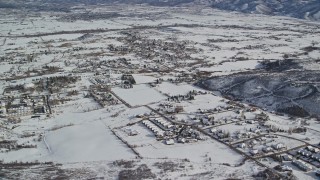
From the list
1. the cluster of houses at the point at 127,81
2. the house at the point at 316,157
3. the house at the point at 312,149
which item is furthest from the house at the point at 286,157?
the cluster of houses at the point at 127,81

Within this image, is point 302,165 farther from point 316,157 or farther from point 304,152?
point 304,152

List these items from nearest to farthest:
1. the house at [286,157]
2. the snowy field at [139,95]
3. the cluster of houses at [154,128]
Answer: the house at [286,157] < the cluster of houses at [154,128] < the snowy field at [139,95]

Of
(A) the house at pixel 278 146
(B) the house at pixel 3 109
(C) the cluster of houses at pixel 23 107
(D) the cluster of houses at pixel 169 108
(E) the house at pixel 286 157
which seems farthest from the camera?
(C) the cluster of houses at pixel 23 107

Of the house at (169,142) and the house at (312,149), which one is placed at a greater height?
the house at (312,149)

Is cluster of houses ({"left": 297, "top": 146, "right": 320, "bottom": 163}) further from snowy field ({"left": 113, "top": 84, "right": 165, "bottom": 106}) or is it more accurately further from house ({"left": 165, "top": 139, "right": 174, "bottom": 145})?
snowy field ({"left": 113, "top": 84, "right": 165, "bottom": 106})

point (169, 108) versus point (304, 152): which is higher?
point (304, 152)

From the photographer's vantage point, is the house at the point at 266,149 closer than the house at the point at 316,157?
No

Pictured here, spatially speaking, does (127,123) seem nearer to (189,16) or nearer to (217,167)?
(217,167)

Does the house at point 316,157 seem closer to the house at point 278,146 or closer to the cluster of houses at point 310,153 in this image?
the cluster of houses at point 310,153

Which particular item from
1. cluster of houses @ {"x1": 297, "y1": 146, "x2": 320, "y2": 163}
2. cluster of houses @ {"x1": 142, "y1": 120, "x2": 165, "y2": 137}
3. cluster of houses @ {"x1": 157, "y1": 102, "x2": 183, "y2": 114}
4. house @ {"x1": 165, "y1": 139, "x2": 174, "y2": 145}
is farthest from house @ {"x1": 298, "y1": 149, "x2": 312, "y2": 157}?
cluster of houses @ {"x1": 157, "y1": 102, "x2": 183, "y2": 114}

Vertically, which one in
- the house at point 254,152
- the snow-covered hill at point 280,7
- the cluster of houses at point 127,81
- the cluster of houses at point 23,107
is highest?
the snow-covered hill at point 280,7

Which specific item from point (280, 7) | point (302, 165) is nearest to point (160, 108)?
point (302, 165)

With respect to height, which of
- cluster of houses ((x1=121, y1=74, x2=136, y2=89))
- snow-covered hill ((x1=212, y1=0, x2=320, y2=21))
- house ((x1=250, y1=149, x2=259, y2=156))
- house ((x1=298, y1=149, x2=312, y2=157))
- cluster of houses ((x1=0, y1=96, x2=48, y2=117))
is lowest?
cluster of houses ((x1=0, y1=96, x2=48, y2=117))
